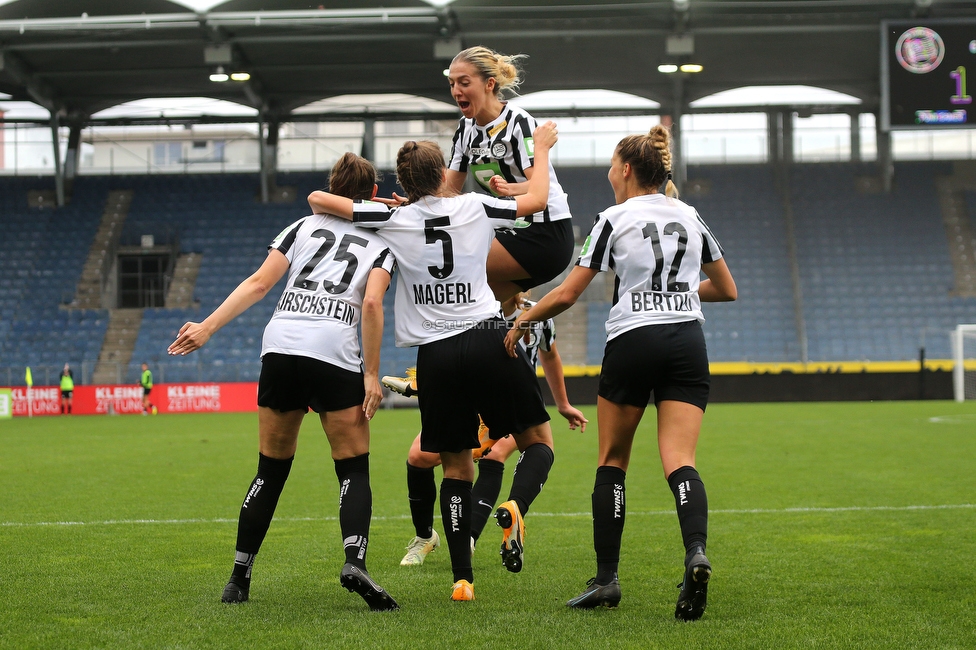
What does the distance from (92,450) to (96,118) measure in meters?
22.2

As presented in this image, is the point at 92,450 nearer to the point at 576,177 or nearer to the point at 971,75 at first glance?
the point at 971,75

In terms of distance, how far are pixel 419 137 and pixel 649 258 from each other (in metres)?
28.5

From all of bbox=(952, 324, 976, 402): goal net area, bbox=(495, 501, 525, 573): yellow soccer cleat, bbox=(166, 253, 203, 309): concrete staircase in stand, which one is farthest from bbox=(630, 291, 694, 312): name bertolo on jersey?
bbox=(166, 253, 203, 309): concrete staircase in stand

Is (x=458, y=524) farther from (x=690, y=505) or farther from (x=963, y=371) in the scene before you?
(x=963, y=371)

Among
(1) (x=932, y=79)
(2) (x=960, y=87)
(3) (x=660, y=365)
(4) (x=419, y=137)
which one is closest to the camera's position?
(3) (x=660, y=365)

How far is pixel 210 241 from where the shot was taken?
108 ft

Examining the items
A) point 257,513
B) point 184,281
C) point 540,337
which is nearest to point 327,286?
point 257,513

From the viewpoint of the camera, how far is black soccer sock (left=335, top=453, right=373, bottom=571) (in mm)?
4418

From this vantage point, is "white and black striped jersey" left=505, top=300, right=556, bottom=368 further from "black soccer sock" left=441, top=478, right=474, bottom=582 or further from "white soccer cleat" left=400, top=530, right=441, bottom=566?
"black soccer sock" left=441, top=478, right=474, bottom=582

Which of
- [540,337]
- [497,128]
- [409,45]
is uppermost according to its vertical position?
[409,45]

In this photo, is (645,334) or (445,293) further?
(445,293)

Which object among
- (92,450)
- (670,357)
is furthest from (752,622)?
(92,450)

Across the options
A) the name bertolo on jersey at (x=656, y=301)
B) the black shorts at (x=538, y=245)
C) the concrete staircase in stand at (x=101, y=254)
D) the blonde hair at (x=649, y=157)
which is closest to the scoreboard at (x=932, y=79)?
the black shorts at (x=538, y=245)

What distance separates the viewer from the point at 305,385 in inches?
176
